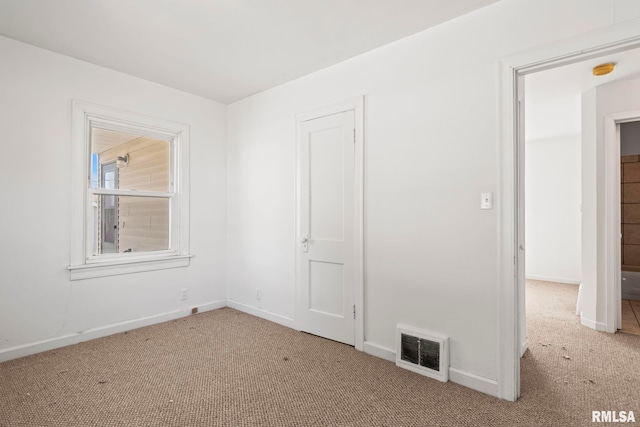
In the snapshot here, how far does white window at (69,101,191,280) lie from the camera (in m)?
3.13

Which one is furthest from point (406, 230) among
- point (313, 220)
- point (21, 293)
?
point (21, 293)

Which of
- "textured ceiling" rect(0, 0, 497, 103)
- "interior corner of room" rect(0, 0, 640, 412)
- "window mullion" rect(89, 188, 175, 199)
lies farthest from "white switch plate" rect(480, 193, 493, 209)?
"window mullion" rect(89, 188, 175, 199)

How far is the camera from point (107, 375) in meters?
2.44

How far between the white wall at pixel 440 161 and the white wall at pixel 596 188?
1968 mm

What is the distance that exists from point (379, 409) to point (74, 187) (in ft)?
10.5

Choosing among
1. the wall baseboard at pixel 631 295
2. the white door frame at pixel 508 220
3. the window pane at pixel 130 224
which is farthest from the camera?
the wall baseboard at pixel 631 295

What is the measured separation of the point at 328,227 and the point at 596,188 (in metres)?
2.77

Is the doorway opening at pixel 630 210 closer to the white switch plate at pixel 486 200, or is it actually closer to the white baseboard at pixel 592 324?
the white baseboard at pixel 592 324

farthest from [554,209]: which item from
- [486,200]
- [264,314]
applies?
[264,314]

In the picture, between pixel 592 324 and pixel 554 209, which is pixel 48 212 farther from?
pixel 554 209

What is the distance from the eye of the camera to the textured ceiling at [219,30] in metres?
2.25

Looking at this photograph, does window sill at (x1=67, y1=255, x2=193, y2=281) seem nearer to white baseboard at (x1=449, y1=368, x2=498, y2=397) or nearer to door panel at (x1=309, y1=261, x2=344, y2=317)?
door panel at (x1=309, y1=261, x2=344, y2=317)

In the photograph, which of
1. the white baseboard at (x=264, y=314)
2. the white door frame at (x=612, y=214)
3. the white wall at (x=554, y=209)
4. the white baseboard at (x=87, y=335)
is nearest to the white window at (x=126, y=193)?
the white baseboard at (x=87, y=335)

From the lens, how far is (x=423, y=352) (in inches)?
96.7
